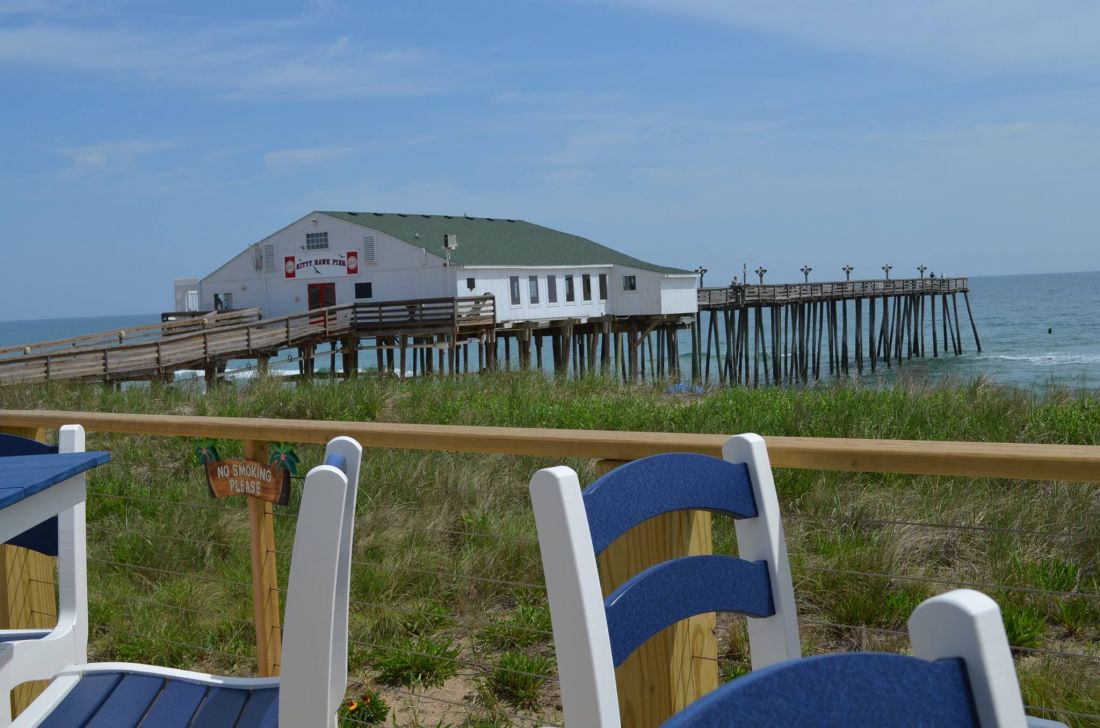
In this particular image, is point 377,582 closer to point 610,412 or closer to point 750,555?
point 750,555

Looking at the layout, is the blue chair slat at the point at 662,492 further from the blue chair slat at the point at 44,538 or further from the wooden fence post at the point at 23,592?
the wooden fence post at the point at 23,592

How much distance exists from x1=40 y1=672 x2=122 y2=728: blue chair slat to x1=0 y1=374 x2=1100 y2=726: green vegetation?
1.01 m

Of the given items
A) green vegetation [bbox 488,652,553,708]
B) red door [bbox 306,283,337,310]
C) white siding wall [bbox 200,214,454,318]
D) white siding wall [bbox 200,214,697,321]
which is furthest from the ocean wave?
green vegetation [bbox 488,652,553,708]

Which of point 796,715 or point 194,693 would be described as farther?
point 194,693

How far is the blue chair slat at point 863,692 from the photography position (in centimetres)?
86

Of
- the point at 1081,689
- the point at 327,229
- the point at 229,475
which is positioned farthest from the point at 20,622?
the point at 327,229

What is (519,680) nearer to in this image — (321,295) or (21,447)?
(21,447)

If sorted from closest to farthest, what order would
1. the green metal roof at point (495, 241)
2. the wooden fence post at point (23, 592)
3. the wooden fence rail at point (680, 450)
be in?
the wooden fence rail at point (680, 450)
the wooden fence post at point (23, 592)
the green metal roof at point (495, 241)

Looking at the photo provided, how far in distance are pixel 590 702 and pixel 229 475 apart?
2446mm

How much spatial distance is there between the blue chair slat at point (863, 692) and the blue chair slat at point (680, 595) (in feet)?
2.29

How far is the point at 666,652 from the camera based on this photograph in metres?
2.65

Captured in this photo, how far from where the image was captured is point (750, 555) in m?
1.98

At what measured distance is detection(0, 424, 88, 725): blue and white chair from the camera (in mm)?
2729

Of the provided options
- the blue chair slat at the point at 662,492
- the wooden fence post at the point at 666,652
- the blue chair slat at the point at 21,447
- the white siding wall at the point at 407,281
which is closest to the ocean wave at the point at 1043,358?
the white siding wall at the point at 407,281
